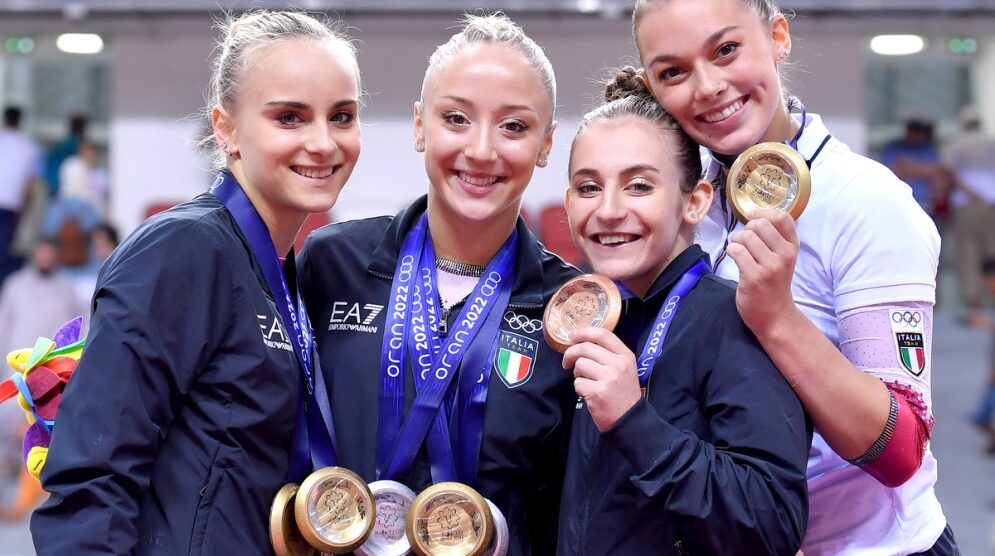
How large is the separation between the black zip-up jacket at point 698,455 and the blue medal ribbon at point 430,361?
295 millimetres

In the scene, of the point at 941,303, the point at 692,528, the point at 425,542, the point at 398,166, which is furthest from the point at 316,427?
the point at 941,303

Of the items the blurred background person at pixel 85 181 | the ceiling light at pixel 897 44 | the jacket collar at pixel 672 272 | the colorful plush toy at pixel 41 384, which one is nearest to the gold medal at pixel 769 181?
the jacket collar at pixel 672 272

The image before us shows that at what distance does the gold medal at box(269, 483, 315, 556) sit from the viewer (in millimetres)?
2254

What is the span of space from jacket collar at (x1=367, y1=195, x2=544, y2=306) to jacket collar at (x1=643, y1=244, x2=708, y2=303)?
395 millimetres

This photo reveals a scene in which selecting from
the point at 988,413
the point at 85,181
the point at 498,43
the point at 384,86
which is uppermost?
the point at 498,43

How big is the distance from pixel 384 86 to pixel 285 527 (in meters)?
7.68

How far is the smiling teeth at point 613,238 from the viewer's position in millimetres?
2363

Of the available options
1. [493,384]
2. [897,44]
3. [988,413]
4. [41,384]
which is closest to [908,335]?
[493,384]

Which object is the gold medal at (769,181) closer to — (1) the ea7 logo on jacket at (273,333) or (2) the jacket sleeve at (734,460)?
(2) the jacket sleeve at (734,460)

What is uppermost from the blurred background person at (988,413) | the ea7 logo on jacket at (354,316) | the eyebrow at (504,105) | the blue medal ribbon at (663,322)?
the eyebrow at (504,105)

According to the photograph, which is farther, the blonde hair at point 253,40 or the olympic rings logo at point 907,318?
the blonde hair at point 253,40

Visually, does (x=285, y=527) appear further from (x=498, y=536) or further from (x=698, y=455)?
(x=698, y=455)

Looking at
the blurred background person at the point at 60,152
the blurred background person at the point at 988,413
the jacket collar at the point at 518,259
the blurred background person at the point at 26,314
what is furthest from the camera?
the blurred background person at the point at 60,152

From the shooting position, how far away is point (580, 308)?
2289 millimetres
